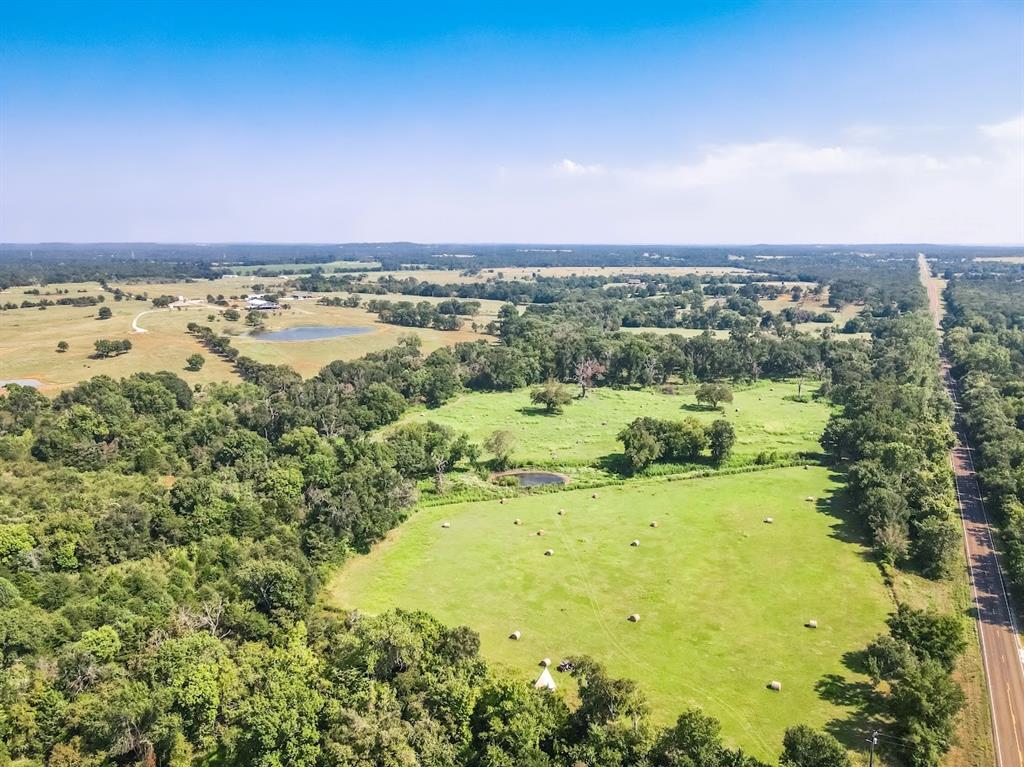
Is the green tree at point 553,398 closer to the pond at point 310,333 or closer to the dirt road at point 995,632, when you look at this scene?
the dirt road at point 995,632

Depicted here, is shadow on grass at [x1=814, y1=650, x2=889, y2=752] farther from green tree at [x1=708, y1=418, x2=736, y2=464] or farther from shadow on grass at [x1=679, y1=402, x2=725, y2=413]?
shadow on grass at [x1=679, y1=402, x2=725, y2=413]

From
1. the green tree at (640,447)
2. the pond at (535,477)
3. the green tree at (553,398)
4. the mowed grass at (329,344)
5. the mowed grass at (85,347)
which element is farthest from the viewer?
the mowed grass at (329,344)

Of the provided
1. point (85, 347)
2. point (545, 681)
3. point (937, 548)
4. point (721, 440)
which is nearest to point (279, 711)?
point (545, 681)

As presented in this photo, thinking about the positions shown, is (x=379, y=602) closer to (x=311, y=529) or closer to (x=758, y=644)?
(x=311, y=529)

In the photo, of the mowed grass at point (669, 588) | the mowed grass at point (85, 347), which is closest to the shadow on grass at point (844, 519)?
the mowed grass at point (669, 588)

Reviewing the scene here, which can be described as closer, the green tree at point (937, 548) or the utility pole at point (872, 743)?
the utility pole at point (872, 743)

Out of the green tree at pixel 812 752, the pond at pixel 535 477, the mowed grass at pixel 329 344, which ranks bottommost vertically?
Result: the pond at pixel 535 477

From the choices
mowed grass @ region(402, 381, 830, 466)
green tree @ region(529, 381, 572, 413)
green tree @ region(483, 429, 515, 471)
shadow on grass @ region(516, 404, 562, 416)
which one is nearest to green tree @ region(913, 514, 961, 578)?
mowed grass @ region(402, 381, 830, 466)
